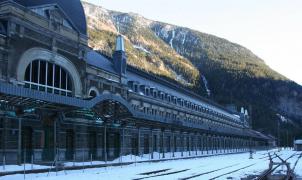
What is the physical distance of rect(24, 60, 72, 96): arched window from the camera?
115 ft

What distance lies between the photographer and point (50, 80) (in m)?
37.4

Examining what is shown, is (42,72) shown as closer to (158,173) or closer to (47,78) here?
(47,78)

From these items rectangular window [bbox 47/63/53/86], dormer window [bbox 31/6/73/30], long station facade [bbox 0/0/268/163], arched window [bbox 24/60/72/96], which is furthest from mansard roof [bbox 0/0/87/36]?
rectangular window [bbox 47/63/53/86]

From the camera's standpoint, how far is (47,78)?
121 ft

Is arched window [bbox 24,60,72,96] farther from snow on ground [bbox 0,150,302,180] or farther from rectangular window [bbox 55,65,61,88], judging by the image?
snow on ground [bbox 0,150,302,180]

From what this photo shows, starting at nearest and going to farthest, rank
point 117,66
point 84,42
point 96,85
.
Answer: point 84,42, point 96,85, point 117,66

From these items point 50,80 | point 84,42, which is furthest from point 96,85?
point 50,80

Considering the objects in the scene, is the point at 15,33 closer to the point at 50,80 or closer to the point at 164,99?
the point at 50,80

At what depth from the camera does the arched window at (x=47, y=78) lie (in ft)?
115

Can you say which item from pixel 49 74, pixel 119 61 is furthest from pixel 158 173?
pixel 119 61

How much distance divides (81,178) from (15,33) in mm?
15797

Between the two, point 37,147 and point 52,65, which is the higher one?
point 52,65

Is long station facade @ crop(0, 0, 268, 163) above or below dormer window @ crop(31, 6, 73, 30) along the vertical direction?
below

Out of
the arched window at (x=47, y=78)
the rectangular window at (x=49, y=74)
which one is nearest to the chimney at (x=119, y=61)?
the arched window at (x=47, y=78)
